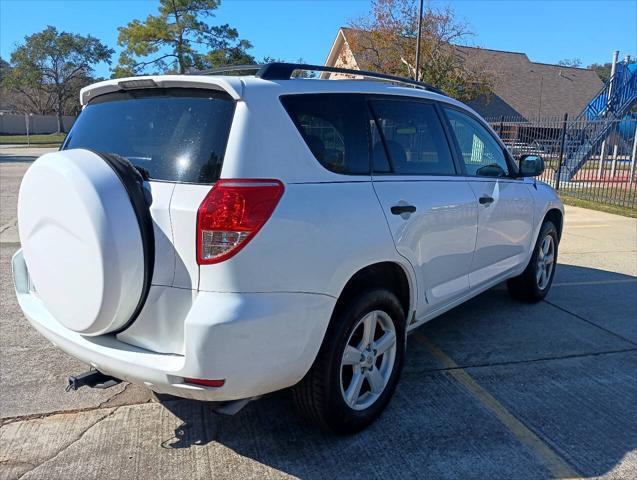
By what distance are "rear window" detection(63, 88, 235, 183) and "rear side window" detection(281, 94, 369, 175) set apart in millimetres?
379

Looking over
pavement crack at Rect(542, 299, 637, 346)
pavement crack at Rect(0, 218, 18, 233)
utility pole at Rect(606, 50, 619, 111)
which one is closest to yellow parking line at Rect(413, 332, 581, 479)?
pavement crack at Rect(542, 299, 637, 346)

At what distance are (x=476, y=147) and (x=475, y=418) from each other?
7.02ft

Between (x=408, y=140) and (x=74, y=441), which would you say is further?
(x=408, y=140)

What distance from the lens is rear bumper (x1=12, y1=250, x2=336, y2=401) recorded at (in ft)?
7.53

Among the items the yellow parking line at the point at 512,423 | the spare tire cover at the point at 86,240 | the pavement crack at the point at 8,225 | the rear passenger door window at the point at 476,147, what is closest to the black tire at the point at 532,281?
the rear passenger door window at the point at 476,147

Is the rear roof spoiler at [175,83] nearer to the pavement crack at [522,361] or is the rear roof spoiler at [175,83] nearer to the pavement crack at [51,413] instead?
the pavement crack at [51,413]

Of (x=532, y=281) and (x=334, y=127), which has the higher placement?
(x=334, y=127)

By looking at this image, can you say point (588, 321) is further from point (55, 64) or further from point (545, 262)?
point (55, 64)

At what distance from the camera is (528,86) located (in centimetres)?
3931

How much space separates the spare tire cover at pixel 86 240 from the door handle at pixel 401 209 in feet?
4.60

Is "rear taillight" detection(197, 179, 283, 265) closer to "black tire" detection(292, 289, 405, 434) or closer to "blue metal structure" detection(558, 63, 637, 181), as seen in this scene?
"black tire" detection(292, 289, 405, 434)

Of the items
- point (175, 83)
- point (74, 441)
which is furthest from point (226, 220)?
point (74, 441)

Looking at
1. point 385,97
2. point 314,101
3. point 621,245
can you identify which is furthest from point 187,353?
point 621,245

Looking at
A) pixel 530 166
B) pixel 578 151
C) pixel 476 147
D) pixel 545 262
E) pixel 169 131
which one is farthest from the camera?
pixel 578 151
